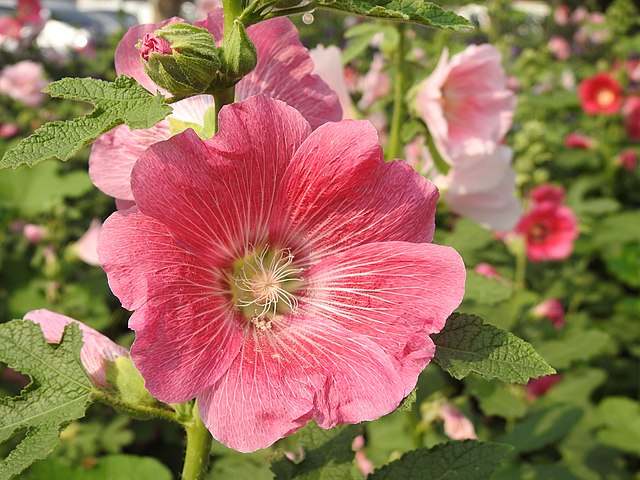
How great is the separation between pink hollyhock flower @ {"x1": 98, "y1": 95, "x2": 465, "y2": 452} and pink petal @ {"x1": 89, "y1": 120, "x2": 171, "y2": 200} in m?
0.20

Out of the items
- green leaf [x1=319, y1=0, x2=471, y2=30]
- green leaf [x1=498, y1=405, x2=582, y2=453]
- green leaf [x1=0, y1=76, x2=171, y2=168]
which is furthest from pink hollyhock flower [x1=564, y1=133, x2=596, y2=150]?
green leaf [x1=0, y1=76, x2=171, y2=168]

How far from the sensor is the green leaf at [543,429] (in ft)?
6.86

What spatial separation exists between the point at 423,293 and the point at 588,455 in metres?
2.04

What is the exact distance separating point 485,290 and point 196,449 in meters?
0.81

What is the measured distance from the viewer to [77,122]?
0.77 m

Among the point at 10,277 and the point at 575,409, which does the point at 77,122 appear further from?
the point at 10,277

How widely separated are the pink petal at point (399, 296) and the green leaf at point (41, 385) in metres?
0.31

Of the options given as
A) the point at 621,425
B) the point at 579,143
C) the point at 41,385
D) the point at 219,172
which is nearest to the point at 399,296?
the point at 219,172

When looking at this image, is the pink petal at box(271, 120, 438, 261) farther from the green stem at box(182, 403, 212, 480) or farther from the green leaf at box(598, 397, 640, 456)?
the green leaf at box(598, 397, 640, 456)

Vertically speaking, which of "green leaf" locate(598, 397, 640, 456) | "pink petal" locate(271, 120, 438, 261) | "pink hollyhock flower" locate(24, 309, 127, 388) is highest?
"pink petal" locate(271, 120, 438, 261)

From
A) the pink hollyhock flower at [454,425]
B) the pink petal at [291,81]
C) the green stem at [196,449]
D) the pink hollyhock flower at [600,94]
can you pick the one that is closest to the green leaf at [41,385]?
the green stem at [196,449]

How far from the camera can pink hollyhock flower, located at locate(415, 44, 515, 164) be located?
67.4 inches

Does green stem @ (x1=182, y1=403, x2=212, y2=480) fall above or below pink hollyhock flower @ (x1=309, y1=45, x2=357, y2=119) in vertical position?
below

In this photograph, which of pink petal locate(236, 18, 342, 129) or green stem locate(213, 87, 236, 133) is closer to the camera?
green stem locate(213, 87, 236, 133)
